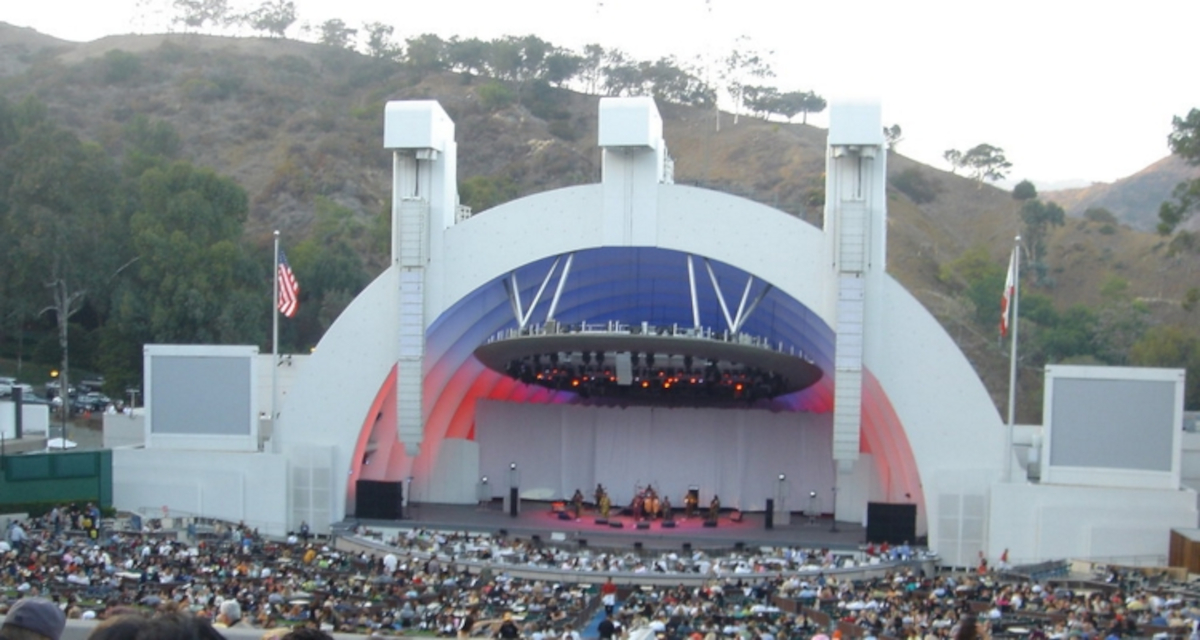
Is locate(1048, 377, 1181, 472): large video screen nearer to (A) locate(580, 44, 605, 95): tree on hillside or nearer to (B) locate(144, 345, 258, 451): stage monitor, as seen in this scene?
(B) locate(144, 345, 258, 451): stage monitor

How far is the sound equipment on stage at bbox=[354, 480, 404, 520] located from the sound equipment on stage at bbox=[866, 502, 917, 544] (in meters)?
11.6

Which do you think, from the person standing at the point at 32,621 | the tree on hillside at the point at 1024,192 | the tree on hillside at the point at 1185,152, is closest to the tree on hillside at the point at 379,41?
the tree on hillside at the point at 1024,192

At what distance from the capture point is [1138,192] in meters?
127

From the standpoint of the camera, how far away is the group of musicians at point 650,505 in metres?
35.3

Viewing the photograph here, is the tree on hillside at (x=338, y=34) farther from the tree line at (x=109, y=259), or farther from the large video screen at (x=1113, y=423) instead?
the large video screen at (x=1113, y=423)

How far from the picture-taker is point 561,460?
1512 inches

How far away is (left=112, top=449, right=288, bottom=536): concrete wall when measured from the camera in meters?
32.0

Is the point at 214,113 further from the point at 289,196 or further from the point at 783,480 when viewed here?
the point at 783,480

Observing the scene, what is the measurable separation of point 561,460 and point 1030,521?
1449 cm

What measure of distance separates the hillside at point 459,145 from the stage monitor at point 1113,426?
40819 millimetres

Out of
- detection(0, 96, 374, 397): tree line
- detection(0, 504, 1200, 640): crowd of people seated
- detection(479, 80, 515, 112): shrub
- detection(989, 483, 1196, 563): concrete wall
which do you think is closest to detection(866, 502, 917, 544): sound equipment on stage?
detection(0, 504, 1200, 640): crowd of people seated

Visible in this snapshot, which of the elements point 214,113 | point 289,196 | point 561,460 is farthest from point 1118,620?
point 214,113

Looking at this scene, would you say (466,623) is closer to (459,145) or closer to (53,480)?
(53,480)

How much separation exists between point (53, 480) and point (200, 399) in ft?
12.7
